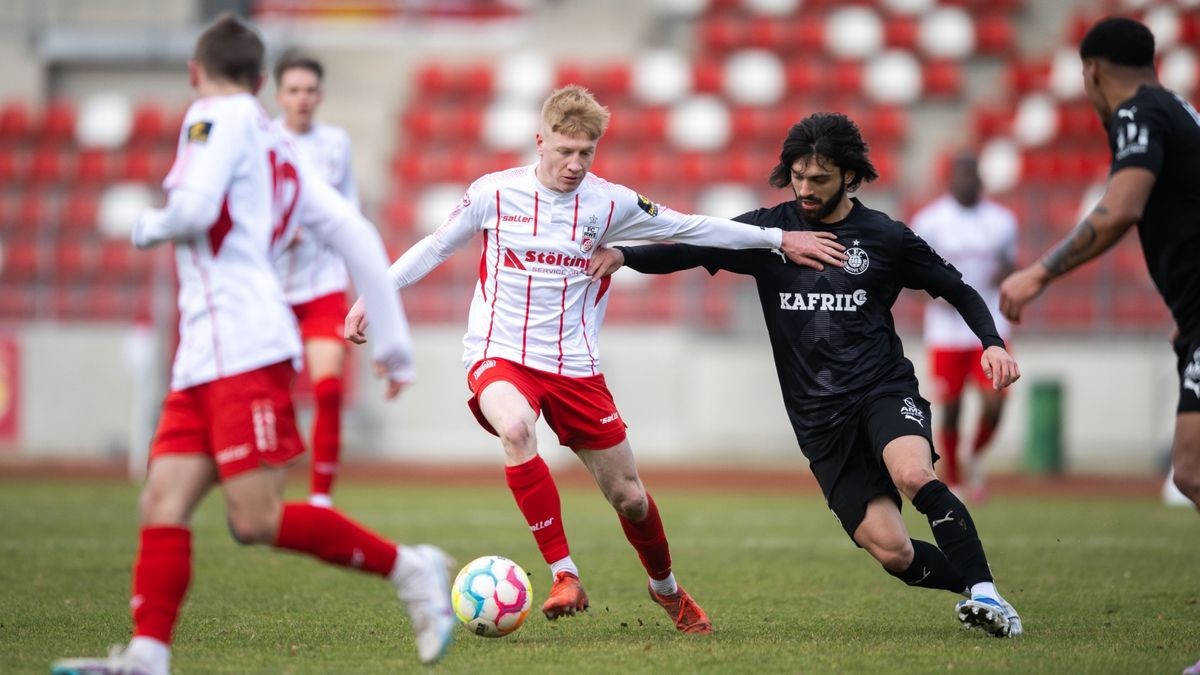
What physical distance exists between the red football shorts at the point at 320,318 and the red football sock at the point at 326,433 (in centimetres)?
27

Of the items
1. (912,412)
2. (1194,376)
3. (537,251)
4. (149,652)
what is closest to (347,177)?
(537,251)

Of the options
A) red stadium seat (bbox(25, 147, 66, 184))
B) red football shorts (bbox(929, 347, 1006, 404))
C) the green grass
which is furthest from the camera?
red stadium seat (bbox(25, 147, 66, 184))

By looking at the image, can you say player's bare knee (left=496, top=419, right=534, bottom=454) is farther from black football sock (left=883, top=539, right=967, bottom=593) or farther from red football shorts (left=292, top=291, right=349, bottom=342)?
red football shorts (left=292, top=291, right=349, bottom=342)

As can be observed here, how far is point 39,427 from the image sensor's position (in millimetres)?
16906

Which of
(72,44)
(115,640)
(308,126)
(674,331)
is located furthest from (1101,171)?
(115,640)

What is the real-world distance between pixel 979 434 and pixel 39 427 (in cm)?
1067

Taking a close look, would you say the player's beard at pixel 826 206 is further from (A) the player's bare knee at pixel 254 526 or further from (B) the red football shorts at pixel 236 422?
(A) the player's bare knee at pixel 254 526

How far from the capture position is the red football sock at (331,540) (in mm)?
4586

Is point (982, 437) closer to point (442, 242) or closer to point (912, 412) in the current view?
point (912, 412)

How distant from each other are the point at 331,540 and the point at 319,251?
3990 millimetres

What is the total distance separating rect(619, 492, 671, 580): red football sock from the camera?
6.10 meters

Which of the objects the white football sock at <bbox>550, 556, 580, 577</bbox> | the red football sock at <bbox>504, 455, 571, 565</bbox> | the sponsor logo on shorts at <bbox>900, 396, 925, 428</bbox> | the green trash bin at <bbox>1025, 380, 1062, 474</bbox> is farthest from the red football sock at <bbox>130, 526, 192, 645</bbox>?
the green trash bin at <bbox>1025, 380, 1062, 474</bbox>

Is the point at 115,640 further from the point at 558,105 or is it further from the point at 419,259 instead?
the point at 558,105

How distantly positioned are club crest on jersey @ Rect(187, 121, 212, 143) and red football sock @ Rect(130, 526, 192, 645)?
1163 millimetres
